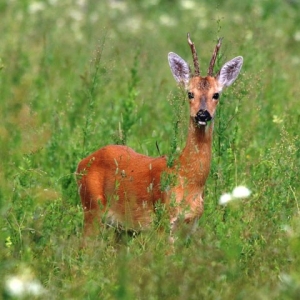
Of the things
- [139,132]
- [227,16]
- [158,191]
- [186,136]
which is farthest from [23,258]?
[227,16]

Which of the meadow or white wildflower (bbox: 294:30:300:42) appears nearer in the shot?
the meadow

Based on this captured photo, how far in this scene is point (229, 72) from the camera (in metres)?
6.20

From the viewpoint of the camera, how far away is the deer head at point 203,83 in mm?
5734

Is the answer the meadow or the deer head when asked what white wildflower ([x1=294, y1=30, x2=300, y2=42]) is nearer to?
the meadow

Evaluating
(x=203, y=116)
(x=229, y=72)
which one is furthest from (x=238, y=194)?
(x=229, y=72)

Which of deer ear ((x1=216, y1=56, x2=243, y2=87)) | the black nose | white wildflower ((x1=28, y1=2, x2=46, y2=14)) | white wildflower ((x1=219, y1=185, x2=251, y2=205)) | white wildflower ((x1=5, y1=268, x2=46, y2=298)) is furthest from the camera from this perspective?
white wildflower ((x1=28, y1=2, x2=46, y2=14))

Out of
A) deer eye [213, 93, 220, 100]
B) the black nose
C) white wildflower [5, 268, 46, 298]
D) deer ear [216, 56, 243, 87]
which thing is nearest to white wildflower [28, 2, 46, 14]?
deer ear [216, 56, 243, 87]

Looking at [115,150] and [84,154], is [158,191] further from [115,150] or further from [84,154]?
[84,154]

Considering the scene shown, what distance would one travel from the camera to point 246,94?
625cm

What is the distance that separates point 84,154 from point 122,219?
0.73 m

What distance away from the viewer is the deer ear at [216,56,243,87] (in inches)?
241

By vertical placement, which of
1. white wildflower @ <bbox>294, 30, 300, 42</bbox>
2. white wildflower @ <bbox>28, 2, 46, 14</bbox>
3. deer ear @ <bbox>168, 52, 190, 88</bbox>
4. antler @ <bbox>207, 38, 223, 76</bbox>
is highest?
antler @ <bbox>207, 38, 223, 76</bbox>

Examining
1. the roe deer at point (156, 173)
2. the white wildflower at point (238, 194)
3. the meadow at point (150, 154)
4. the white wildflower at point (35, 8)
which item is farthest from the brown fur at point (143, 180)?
the white wildflower at point (35, 8)

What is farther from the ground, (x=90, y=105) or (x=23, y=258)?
(x=90, y=105)
